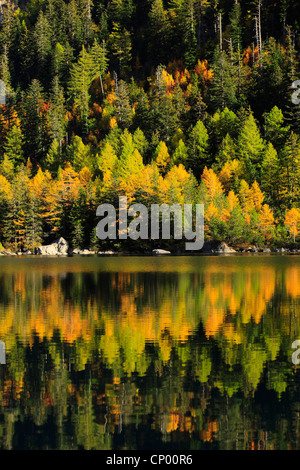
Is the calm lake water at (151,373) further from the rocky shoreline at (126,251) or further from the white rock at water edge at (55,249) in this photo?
the white rock at water edge at (55,249)

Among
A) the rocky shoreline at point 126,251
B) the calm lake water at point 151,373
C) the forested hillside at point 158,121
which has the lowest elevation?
the calm lake water at point 151,373

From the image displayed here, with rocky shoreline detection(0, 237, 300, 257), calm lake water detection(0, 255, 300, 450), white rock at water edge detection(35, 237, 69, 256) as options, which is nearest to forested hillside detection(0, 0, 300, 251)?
rocky shoreline detection(0, 237, 300, 257)

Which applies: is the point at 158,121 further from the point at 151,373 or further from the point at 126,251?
the point at 151,373

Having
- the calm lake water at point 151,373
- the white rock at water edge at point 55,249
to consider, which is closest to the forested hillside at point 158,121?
the white rock at water edge at point 55,249

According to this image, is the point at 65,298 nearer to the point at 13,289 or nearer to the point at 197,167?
the point at 13,289

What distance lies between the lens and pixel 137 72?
155875 millimetres

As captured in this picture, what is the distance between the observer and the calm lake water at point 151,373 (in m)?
11.4

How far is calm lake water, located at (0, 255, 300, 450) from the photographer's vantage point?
37.4 ft

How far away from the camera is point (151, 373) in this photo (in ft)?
51.7

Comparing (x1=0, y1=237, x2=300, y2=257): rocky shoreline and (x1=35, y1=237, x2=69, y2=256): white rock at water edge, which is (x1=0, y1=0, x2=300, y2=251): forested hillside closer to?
(x1=0, y1=237, x2=300, y2=257): rocky shoreline

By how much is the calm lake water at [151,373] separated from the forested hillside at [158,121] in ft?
205

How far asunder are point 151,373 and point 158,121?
4206 inches
